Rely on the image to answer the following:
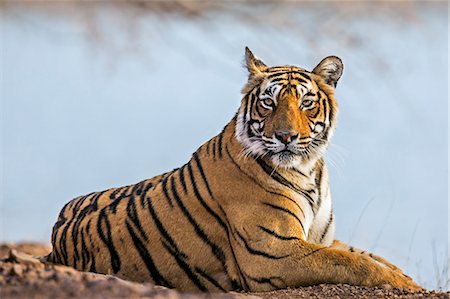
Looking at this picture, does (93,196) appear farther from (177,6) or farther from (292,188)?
(177,6)

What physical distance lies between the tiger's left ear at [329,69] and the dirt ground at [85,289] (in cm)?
132

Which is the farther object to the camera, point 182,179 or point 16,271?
point 182,179

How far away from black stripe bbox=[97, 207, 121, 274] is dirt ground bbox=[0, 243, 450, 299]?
2.59 feet

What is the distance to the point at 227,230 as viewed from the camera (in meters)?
5.02

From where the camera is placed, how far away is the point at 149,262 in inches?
201

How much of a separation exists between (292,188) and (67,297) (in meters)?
1.95

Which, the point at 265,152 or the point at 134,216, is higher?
the point at 265,152

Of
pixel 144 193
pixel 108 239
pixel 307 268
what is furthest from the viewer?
pixel 144 193

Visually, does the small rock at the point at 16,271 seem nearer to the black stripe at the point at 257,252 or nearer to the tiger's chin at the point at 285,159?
the black stripe at the point at 257,252

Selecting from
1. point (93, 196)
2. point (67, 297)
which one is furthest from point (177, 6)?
point (67, 297)

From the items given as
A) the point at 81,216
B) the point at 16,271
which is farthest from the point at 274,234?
the point at 16,271

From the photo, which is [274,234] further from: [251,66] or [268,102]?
[251,66]

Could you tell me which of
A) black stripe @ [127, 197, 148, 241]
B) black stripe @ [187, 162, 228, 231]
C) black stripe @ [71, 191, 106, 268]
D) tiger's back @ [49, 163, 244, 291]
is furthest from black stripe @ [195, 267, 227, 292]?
black stripe @ [71, 191, 106, 268]

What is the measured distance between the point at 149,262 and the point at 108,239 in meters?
0.31
